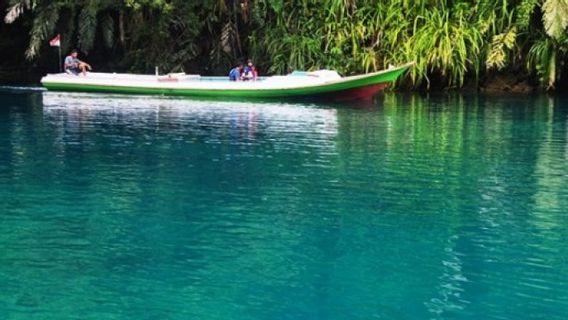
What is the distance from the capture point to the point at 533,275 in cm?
938

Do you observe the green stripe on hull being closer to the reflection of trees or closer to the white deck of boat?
the white deck of boat

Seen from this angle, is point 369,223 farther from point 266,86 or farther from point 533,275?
point 266,86

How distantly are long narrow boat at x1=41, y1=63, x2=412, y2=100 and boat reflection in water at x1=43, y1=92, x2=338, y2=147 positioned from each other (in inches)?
23.1

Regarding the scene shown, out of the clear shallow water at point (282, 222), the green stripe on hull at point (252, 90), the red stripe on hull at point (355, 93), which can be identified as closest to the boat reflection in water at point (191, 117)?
the clear shallow water at point (282, 222)

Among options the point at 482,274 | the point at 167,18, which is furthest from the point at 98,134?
the point at 167,18

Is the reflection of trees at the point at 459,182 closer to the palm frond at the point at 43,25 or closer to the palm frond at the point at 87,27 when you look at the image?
the palm frond at the point at 87,27

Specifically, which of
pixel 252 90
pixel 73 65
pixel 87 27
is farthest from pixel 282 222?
pixel 87 27

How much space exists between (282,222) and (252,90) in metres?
18.6

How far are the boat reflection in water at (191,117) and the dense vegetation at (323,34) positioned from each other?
18.2 ft

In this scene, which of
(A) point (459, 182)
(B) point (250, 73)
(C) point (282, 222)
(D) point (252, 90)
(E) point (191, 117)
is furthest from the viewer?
(B) point (250, 73)

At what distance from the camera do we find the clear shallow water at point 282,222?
853 centimetres

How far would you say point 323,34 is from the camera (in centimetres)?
3447

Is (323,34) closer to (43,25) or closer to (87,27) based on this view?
(87,27)

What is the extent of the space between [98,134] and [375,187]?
8452 millimetres
